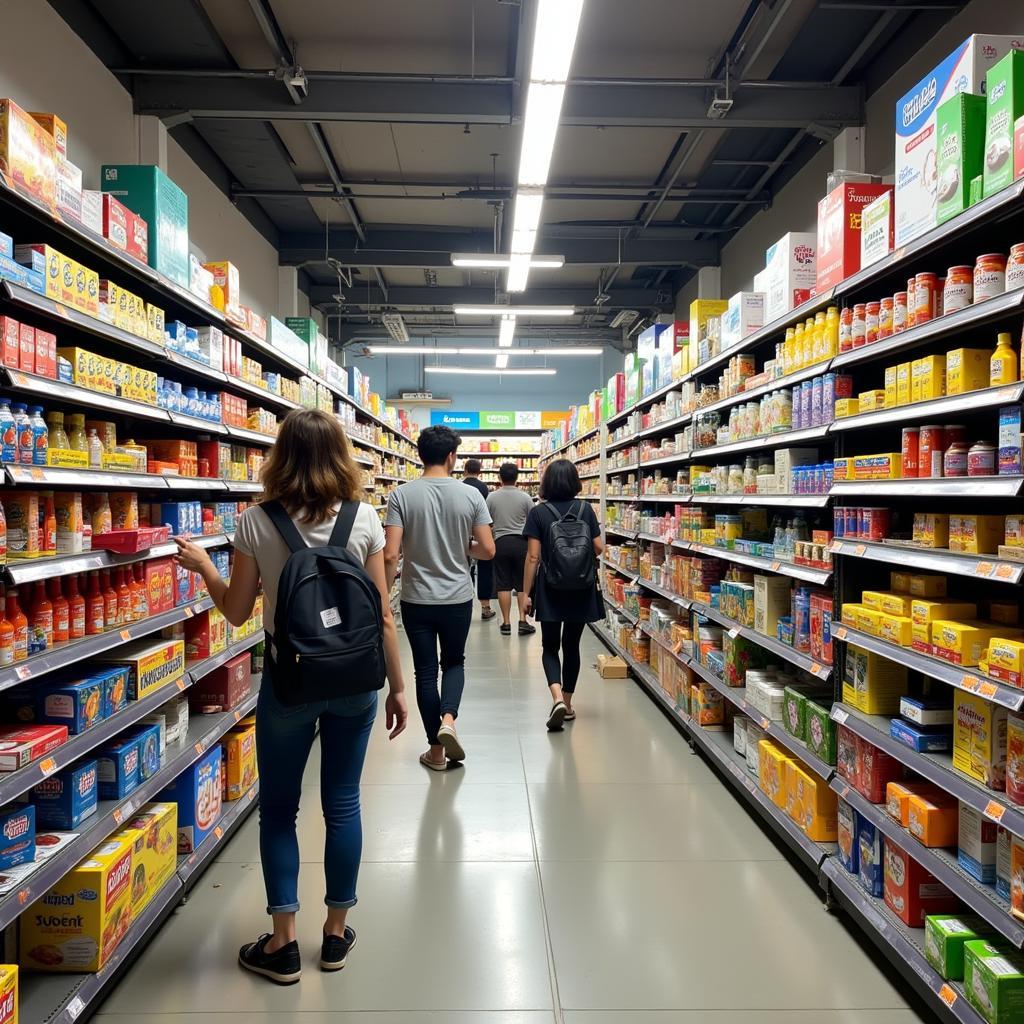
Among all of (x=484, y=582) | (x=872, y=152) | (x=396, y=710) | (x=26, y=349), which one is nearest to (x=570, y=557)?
(x=396, y=710)

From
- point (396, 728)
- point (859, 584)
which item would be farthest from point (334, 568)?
point (859, 584)

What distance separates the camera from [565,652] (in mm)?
5422

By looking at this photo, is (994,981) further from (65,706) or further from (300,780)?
(65,706)

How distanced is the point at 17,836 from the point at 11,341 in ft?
4.45

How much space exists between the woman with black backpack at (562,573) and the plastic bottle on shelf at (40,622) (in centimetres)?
319

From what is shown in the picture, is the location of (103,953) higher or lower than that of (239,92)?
lower

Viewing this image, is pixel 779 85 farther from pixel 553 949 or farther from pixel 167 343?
pixel 553 949

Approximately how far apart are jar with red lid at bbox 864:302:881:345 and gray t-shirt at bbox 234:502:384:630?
1.97 meters

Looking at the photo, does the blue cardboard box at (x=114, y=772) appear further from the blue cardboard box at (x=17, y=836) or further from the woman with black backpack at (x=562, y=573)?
the woman with black backpack at (x=562, y=573)

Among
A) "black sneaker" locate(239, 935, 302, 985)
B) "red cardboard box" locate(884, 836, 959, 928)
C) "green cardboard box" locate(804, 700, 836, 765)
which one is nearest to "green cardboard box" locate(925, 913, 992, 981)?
"red cardboard box" locate(884, 836, 959, 928)

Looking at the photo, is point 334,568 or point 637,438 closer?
point 334,568

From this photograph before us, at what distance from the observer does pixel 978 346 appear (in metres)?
2.77

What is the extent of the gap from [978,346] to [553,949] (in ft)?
8.55

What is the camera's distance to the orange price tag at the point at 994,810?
6.71 ft
